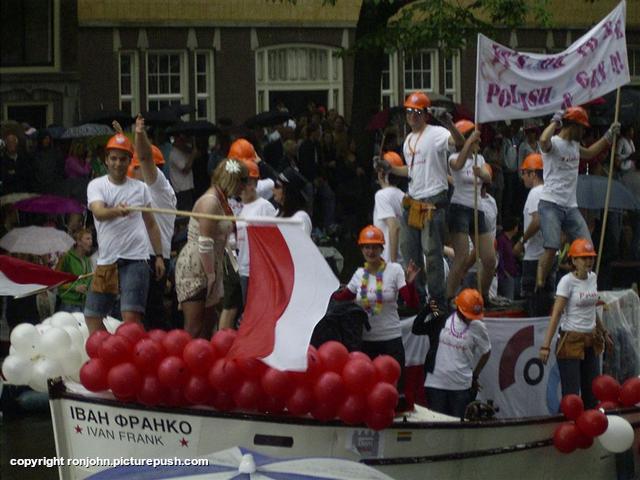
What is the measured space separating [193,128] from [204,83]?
929 cm

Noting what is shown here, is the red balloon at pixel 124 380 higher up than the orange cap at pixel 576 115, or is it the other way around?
the orange cap at pixel 576 115

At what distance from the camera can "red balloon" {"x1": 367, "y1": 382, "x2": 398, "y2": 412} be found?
10.6 meters

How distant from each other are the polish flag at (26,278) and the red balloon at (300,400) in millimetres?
3857

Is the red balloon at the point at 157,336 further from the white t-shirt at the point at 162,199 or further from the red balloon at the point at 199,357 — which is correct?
the white t-shirt at the point at 162,199

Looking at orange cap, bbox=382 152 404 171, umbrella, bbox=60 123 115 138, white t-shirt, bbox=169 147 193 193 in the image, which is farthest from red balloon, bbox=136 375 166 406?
umbrella, bbox=60 123 115 138

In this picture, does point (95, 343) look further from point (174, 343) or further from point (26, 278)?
point (26, 278)

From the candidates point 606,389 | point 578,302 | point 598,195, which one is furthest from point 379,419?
point 598,195

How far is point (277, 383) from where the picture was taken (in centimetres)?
1051

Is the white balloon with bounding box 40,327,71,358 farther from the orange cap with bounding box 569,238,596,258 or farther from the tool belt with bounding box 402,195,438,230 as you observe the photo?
the orange cap with bounding box 569,238,596,258

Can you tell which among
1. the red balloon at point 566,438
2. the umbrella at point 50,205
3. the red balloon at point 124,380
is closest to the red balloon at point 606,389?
the red balloon at point 566,438

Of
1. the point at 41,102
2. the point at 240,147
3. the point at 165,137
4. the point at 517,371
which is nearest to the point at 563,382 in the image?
the point at 517,371

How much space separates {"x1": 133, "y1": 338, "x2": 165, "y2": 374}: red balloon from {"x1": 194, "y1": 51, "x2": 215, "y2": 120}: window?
2029cm

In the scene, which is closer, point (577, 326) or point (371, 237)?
point (371, 237)

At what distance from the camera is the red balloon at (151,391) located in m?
10.6
